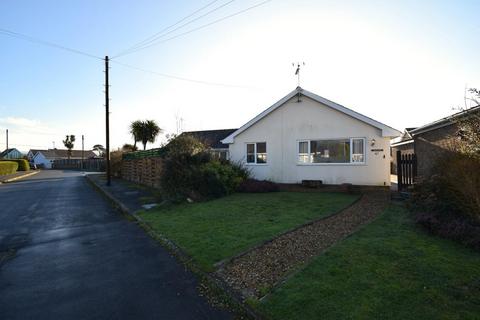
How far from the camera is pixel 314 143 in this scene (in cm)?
1592

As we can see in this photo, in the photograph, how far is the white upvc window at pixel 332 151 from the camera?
14891mm

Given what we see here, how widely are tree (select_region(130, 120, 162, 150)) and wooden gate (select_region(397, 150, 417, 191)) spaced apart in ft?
91.0

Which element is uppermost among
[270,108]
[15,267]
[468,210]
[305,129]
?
[270,108]

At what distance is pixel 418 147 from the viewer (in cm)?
1526

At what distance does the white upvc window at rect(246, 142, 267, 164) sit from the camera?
1744cm

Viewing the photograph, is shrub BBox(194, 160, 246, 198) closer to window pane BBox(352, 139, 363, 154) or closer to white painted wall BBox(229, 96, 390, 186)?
white painted wall BBox(229, 96, 390, 186)

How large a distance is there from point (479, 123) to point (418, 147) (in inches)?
430

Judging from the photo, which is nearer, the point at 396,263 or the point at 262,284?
the point at 262,284

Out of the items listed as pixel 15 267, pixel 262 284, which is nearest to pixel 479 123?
pixel 262 284

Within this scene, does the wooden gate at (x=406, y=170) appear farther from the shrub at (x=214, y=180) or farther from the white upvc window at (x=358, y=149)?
the shrub at (x=214, y=180)

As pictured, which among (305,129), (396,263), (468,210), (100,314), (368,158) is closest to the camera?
(100,314)

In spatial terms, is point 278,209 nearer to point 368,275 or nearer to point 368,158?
point 368,275

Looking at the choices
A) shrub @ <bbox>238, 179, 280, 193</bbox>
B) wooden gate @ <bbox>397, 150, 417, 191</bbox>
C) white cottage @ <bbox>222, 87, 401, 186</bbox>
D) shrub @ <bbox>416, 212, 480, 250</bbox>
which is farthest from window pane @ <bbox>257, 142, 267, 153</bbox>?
shrub @ <bbox>416, 212, 480, 250</bbox>

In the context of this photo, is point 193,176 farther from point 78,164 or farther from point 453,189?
point 78,164
